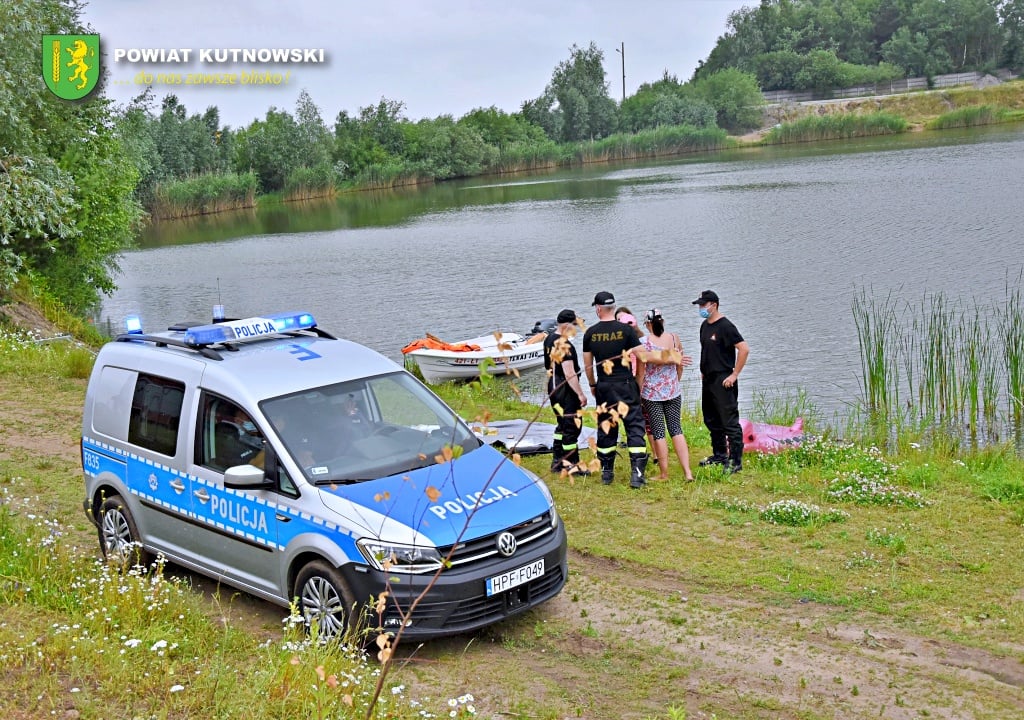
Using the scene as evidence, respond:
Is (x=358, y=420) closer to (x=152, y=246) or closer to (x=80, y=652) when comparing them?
(x=80, y=652)

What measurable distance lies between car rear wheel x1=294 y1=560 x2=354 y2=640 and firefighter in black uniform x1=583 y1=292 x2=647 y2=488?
3765 millimetres

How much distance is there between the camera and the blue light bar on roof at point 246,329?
300 inches

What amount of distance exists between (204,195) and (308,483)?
73.5m

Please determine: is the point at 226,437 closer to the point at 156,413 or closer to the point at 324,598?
the point at 156,413

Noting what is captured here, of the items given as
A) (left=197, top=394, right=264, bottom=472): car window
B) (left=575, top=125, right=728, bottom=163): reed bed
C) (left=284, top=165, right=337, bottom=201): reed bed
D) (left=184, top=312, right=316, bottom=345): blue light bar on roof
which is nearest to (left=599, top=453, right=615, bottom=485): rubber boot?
(left=184, top=312, right=316, bottom=345): blue light bar on roof

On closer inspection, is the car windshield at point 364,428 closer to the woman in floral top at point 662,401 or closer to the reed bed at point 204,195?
the woman in floral top at point 662,401

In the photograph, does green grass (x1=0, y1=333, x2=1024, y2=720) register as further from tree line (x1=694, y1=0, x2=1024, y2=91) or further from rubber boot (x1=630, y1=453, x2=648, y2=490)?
tree line (x1=694, y1=0, x2=1024, y2=91)

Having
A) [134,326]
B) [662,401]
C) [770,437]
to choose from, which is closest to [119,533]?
[134,326]

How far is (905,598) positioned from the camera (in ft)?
23.3

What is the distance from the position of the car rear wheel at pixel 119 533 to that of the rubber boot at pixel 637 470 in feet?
15.1

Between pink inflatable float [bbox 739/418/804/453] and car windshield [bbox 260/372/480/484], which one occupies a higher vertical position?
car windshield [bbox 260/372/480/484]

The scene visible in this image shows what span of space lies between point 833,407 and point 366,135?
8891 cm

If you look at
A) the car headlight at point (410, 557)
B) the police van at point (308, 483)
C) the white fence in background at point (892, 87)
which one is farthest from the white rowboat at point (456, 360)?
the white fence in background at point (892, 87)

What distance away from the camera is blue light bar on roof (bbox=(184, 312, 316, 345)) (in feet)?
25.0
